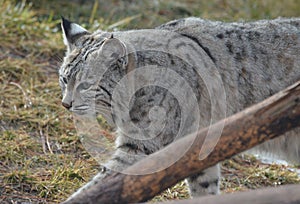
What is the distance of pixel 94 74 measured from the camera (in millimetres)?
3992

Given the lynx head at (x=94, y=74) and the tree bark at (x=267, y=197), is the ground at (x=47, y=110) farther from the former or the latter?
the tree bark at (x=267, y=197)

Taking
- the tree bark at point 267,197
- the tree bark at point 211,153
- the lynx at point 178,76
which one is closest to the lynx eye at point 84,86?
the lynx at point 178,76

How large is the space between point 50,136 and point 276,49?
7.48ft

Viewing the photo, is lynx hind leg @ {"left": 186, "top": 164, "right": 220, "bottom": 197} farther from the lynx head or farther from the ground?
the lynx head

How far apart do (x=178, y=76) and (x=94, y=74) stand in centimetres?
53

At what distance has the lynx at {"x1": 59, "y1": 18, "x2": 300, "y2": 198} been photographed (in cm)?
398

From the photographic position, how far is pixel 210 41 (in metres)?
4.21

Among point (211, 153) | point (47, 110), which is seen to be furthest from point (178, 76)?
point (47, 110)

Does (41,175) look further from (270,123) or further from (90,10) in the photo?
(90,10)

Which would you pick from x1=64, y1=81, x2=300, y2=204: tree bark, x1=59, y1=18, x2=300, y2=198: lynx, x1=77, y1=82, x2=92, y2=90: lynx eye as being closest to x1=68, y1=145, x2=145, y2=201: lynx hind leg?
x1=59, y1=18, x2=300, y2=198: lynx

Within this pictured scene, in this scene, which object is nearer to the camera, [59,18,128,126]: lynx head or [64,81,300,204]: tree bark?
[64,81,300,204]: tree bark

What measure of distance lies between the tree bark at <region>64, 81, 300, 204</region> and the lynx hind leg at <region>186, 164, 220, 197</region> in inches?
42.3

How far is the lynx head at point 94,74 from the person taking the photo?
397 cm

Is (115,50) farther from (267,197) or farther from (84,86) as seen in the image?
(267,197)
